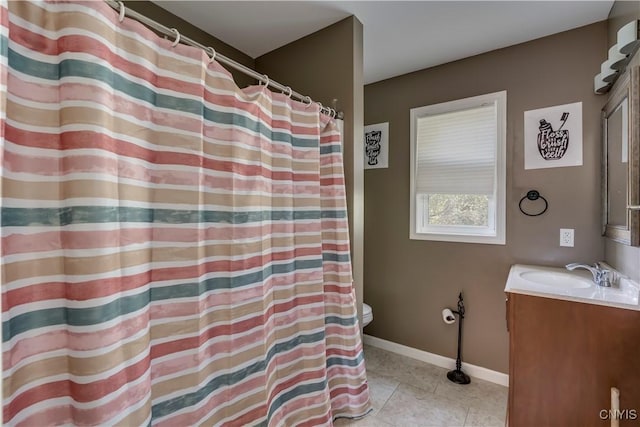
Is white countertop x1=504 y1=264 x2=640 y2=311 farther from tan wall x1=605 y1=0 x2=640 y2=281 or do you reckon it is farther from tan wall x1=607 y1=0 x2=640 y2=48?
tan wall x1=607 y1=0 x2=640 y2=48

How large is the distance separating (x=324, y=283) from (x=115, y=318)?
1081 millimetres

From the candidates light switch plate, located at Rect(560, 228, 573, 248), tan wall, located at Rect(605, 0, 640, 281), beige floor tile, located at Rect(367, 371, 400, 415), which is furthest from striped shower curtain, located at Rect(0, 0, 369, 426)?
light switch plate, located at Rect(560, 228, 573, 248)

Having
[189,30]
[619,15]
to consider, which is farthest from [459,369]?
[189,30]

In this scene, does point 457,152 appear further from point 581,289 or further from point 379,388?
point 379,388

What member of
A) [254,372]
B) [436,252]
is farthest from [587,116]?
[254,372]

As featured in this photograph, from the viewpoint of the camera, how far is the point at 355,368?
5.34 ft

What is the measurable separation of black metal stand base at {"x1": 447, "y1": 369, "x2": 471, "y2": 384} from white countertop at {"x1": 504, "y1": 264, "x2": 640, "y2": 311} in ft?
2.91

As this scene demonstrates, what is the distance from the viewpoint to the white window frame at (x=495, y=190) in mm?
1991

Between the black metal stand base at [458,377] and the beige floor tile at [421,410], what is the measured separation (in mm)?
237

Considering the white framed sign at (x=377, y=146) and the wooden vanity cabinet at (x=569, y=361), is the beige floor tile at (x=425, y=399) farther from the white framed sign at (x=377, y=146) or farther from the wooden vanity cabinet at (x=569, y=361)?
the white framed sign at (x=377, y=146)

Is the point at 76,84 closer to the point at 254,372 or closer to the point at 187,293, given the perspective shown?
the point at 187,293

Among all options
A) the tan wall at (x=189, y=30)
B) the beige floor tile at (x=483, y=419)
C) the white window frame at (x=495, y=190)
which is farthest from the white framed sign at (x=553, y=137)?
the tan wall at (x=189, y=30)

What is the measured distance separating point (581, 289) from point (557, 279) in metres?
0.33

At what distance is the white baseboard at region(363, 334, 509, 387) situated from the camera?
2.00 m
